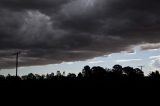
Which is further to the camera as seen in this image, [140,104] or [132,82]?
[132,82]

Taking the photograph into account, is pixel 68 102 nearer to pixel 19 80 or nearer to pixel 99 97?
pixel 99 97

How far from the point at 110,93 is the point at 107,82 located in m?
Result: 1.39

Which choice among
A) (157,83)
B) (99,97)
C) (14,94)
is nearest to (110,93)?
(99,97)

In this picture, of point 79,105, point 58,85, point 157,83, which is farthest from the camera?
point 157,83

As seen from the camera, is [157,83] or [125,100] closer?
[125,100]

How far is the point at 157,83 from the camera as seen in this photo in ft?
86.4

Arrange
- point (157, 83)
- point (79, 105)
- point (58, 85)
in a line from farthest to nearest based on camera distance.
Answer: point (157, 83)
point (58, 85)
point (79, 105)

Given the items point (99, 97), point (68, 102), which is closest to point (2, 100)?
point (68, 102)

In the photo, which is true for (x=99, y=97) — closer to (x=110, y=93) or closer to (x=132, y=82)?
(x=110, y=93)

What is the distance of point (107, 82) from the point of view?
83.7 ft

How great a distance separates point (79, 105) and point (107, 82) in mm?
3508

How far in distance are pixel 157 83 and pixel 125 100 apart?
13.0 feet

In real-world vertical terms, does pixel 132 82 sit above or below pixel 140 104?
above

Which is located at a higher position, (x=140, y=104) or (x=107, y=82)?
(x=107, y=82)
